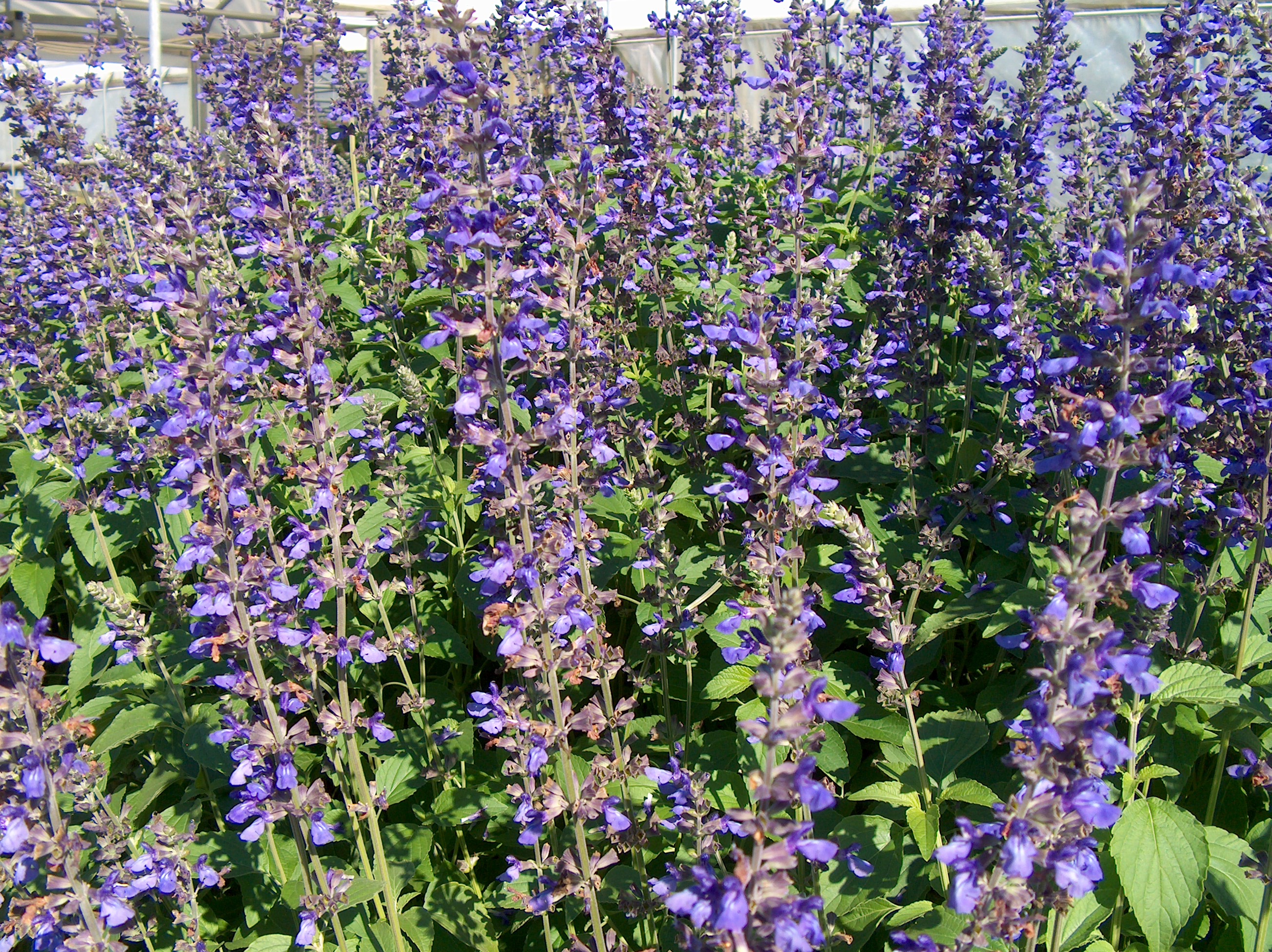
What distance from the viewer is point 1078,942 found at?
117 inches

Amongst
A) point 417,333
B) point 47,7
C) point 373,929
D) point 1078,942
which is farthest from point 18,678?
point 47,7

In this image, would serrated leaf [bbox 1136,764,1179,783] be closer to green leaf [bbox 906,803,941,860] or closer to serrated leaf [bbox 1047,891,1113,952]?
serrated leaf [bbox 1047,891,1113,952]

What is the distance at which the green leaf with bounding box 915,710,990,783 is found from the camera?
3381mm

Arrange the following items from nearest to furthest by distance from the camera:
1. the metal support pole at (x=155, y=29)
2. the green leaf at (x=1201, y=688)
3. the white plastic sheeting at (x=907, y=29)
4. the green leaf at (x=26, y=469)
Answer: the green leaf at (x=1201, y=688) → the green leaf at (x=26, y=469) → the metal support pole at (x=155, y=29) → the white plastic sheeting at (x=907, y=29)

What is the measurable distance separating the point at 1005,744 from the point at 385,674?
314 centimetres

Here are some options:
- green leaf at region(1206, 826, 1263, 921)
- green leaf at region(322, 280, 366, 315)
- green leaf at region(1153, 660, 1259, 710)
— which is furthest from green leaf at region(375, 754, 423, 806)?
green leaf at region(322, 280, 366, 315)

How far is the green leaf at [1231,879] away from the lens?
10.4 ft

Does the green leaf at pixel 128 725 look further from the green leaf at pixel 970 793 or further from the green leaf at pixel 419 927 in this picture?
the green leaf at pixel 970 793

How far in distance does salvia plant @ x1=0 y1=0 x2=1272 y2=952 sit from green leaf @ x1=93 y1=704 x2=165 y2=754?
3cm

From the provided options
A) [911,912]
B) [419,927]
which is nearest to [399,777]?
[419,927]

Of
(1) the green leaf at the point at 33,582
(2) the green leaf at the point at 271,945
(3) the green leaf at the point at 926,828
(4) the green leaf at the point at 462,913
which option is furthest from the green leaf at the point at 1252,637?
(1) the green leaf at the point at 33,582

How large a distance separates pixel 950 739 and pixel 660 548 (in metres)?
1.37

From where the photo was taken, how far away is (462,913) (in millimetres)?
3756

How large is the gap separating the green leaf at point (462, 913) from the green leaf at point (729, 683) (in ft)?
4.29
